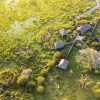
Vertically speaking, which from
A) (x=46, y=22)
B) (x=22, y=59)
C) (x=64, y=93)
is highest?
(x=46, y=22)

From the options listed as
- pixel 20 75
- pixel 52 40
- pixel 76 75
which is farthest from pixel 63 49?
pixel 20 75

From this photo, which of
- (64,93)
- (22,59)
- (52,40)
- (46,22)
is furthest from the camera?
(46,22)

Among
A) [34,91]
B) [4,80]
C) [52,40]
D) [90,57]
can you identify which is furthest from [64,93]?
[52,40]

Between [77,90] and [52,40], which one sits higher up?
[52,40]

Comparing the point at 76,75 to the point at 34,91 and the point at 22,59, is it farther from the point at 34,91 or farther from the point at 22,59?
the point at 22,59

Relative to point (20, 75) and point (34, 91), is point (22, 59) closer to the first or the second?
point (20, 75)

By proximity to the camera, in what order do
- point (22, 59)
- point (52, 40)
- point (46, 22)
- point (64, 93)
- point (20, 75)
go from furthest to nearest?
point (46, 22) < point (52, 40) < point (22, 59) < point (20, 75) < point (64, 93)

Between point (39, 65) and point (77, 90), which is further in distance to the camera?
point (39, 65)
